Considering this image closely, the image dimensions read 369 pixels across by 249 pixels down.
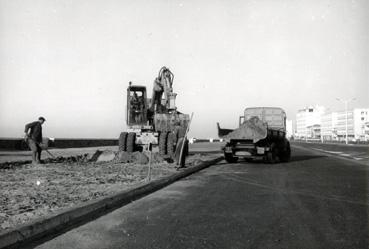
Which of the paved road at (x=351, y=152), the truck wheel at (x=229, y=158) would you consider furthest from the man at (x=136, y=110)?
the paved road at (x=351, y=152)

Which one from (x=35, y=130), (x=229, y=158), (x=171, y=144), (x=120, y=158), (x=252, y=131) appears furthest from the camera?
(x=229, y=158)

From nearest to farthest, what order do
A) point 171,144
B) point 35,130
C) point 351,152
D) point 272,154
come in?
point 35,130
point 171,144
point 272,154
point 351,152

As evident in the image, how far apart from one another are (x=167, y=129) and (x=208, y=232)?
13859 millimetres

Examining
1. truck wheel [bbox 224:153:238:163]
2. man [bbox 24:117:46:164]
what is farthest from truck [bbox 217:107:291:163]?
man [bbox 24:117:46:164]

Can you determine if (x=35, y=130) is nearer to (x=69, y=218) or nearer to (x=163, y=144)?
(x=163, y=144)

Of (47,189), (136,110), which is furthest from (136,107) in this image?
(47,189)

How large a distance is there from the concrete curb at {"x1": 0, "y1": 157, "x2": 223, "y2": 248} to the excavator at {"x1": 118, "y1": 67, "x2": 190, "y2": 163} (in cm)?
813

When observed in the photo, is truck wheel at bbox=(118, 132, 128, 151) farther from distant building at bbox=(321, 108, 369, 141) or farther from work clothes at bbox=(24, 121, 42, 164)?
distant building at bbox=(321, 108, 369, 141)

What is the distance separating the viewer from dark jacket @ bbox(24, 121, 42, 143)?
1509 centimetres

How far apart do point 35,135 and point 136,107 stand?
226 inches

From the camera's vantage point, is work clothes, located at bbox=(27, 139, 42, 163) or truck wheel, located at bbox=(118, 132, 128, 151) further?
truck wheel, located at bbox=(118, 132, 128, 151)

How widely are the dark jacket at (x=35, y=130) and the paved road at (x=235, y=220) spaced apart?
7.00 metres

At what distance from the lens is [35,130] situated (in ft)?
49.9

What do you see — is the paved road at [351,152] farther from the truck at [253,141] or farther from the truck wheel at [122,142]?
the truck wheel at [122,142]
